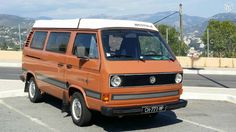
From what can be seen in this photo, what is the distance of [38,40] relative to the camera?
1095 cm

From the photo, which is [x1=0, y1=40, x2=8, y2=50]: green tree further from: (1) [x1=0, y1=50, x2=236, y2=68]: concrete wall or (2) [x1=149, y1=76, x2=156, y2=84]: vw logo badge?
(2) [x1=149, y1=76, x2=156, y2=84]: vw logo badge

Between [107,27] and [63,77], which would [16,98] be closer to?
[63,77]

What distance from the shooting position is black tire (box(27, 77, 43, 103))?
11.1 meters

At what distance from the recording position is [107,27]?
8453 millimetres

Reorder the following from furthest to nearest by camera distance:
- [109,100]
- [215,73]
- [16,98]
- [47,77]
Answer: [215,73] → [16,98] → [47,77] → [109,100]

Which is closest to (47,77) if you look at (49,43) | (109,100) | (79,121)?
(49,43)

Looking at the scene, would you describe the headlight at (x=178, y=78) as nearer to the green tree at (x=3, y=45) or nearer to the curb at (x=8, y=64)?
the curb at (x=8, y=64)

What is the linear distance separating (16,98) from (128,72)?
17.3 ft

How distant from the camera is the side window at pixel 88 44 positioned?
27.1 ft

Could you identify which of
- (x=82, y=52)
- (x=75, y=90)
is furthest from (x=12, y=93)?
(x=82, y=52)

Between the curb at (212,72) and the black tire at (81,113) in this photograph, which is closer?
the black tire at (81,113)

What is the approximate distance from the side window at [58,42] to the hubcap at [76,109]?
1.23 metres

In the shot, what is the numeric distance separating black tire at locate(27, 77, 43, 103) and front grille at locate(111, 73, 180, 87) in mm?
3889

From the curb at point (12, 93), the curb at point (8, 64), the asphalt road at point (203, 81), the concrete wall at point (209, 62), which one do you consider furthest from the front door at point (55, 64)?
the concrete wall at point (209, 62)
